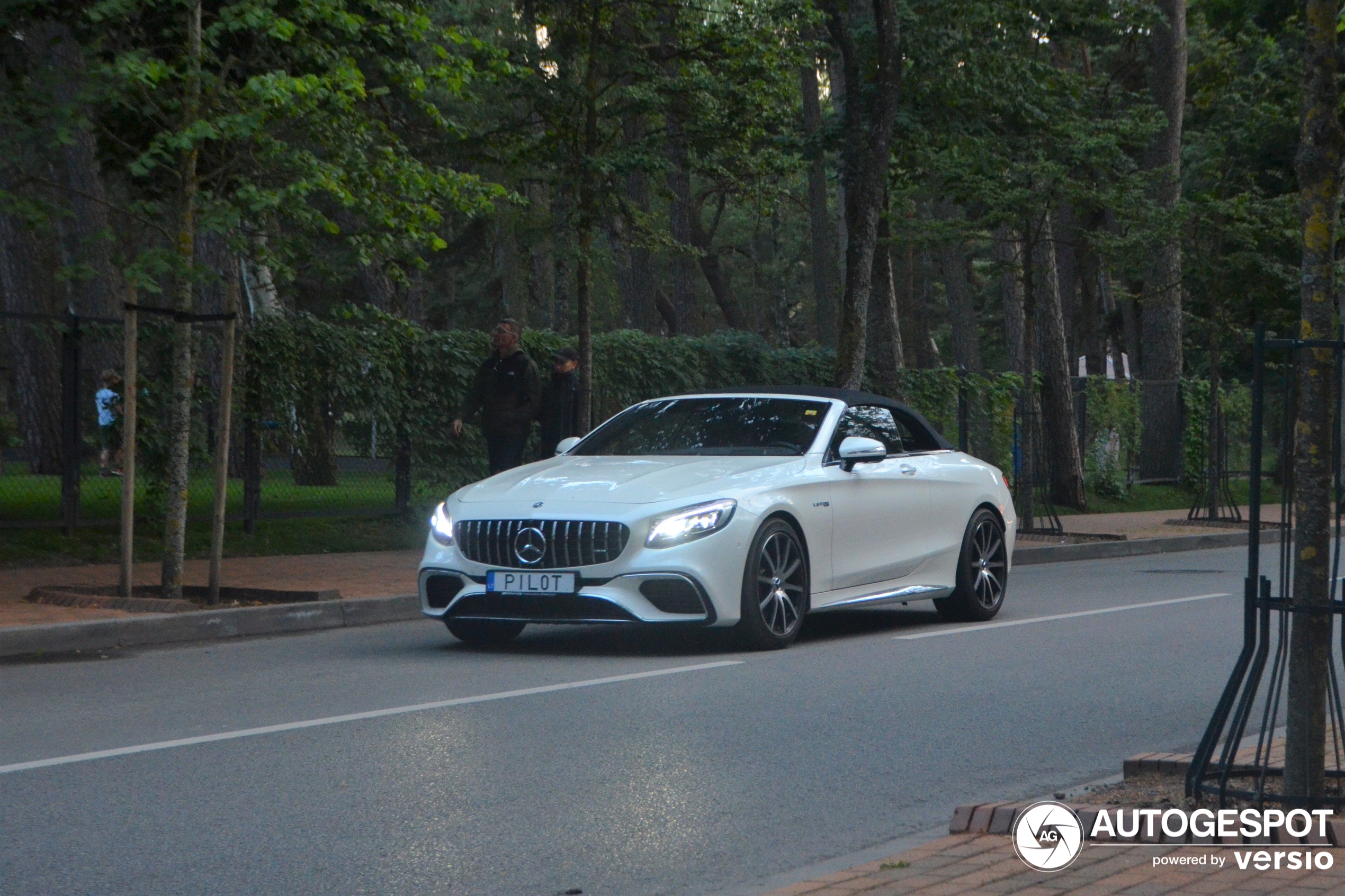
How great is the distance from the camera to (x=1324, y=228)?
5371 millimetres

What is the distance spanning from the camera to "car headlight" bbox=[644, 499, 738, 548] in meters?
9.41

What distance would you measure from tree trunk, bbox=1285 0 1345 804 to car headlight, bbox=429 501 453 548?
557cm

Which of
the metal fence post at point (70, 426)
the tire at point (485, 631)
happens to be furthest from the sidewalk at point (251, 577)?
the tire at point (485, 631)

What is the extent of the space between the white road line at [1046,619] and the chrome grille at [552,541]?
2417 mm

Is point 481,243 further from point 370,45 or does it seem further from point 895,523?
point 895,523

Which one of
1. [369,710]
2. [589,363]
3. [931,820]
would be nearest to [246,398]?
[589,363]

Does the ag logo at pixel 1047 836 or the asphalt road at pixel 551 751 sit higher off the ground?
the ag logo at pixel 1047 836

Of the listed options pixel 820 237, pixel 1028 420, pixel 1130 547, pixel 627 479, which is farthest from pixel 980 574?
pixel 820 237

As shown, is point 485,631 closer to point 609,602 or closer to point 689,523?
point 609,602

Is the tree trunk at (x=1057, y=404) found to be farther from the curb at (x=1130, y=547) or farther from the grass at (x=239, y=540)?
the grass at (x=239, y=540)

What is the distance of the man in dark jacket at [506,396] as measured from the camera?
52.1ft

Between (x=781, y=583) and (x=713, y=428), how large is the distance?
139cm

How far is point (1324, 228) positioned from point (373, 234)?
8.72 metres

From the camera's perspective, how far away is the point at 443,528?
10.0 meters
